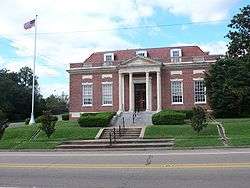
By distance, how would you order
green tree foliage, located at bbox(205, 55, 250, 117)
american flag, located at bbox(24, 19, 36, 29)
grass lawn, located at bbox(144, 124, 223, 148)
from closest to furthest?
1. grass lawn, located at bbox(144, 124, 223, 148)
2. green tree foliage, located at bbox(205, 55, 250, 117)
3. american flag, located at bbox(24, 19, 36, 29)

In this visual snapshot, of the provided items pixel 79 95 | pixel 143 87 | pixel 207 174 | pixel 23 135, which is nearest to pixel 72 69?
pixel 79 95

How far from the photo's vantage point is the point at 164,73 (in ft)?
170

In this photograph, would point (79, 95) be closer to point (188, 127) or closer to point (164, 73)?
point (164, 73)

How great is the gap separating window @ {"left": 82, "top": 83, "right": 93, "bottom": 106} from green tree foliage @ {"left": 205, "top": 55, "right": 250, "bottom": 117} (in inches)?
589

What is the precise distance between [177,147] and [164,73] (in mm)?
26991

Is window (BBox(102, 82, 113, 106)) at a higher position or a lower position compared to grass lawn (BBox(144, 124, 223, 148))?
higher

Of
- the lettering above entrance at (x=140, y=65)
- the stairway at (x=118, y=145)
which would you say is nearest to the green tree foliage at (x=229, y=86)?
the lettering above entrance at (x=140, y=65)

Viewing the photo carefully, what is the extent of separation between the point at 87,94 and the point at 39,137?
20665mm

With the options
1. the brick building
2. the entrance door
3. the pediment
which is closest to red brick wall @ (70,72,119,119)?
the brick building

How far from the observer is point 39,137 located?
33.8 m

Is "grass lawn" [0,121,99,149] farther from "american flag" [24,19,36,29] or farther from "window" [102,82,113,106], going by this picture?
"window" [102,82,113,106]

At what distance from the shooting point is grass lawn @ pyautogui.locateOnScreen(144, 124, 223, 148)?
26.4 metres

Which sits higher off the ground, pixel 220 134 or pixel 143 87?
pixel 143 87

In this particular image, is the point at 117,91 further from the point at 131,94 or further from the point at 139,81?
the point at 139,81
